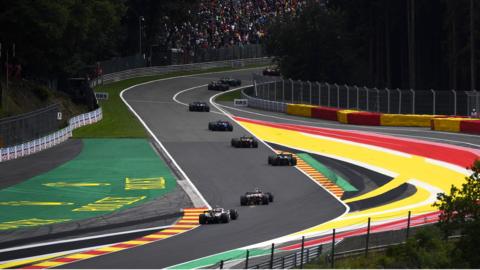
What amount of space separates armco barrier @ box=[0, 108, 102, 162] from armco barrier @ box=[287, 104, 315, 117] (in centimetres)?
1555

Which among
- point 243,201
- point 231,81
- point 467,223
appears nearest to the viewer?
point 467,223

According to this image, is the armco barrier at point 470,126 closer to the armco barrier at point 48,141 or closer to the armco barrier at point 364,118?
the armco barrier at point 364,118

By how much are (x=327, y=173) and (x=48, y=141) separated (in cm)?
1907

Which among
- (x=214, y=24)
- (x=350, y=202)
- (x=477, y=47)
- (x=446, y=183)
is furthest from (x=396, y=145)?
(x=214, y=24)

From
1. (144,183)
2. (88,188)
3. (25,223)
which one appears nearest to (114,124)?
(144,183)

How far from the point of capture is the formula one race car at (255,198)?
160ft

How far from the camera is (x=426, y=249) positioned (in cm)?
2945

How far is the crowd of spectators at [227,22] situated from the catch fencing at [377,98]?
81.5 feet

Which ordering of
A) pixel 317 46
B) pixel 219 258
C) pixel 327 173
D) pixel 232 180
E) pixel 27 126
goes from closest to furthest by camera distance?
pixel 219 258, pixel 232 180, pixel 327 173, pixel 27 126, pixel 317 46

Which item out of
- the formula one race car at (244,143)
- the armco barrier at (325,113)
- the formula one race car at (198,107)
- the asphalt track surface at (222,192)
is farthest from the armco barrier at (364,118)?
the formula one race car at (244,143)

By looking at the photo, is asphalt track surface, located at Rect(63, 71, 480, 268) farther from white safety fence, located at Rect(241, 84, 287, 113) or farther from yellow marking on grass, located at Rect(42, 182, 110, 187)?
yellow marking on grass, located at Rect(42, 182, 110, 187)

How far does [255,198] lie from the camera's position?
4881 centimetres

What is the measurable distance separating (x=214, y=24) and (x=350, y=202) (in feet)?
232

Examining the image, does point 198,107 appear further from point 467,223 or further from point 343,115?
point 467,223
